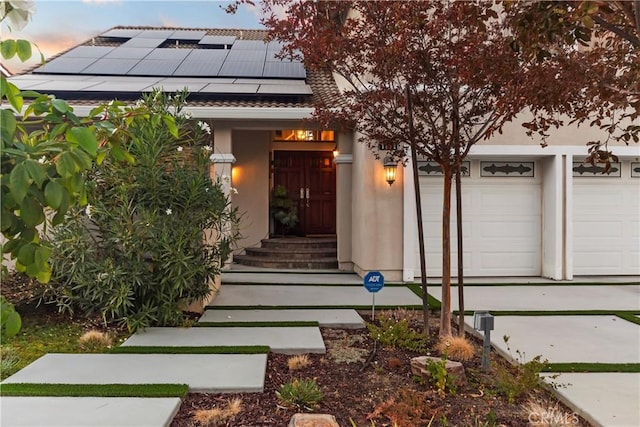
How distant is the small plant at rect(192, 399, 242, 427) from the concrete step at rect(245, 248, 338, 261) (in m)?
6.44

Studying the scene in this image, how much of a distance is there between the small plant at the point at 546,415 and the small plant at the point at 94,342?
3.79 m

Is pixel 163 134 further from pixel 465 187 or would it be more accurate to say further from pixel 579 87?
pixel 465 187

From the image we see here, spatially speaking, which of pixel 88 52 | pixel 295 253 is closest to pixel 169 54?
pixel 88 52

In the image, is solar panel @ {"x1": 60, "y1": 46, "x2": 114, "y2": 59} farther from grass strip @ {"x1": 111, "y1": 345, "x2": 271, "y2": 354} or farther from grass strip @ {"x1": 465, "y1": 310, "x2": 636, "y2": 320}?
grass strip @ {"x1": 465, "y1": 310, "x2": 636, "y2": 320}

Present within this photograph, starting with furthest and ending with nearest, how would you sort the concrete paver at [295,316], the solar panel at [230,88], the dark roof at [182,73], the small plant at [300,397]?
the solar panel at [230,88] → the dark roof at [182,73] → the concrete paver at [295,316] → the small plant at [300,397]

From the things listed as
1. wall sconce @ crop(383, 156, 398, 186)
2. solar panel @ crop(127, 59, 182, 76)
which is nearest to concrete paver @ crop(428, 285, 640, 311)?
wall sconce @ crop(383, 156, 398, 186)

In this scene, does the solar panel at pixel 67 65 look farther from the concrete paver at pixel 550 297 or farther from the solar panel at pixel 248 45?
the concrete paver at pixel 550 297

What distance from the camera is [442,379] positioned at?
131 inches

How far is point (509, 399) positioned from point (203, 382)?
239 cm

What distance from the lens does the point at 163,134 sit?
4.69 meters

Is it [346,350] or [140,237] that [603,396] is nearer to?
[346,350]

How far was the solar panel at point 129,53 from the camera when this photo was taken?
10477mm

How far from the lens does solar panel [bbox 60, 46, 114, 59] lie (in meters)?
10.6

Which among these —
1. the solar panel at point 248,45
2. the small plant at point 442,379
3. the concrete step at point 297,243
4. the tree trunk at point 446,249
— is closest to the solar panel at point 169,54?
the solar panel at point 248,45
